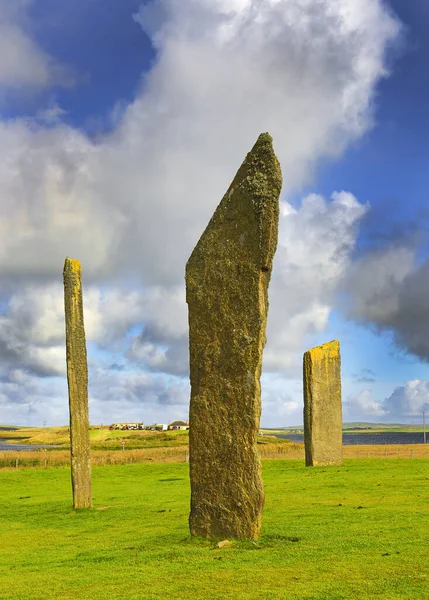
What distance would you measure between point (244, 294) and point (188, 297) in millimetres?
1187

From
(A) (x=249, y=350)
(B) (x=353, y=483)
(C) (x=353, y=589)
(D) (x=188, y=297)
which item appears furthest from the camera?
(B) (x=353, y=483)

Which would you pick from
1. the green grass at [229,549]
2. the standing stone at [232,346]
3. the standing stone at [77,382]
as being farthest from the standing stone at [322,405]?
the standing stone at [232,346]

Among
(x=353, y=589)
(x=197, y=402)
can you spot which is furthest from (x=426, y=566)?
(x=197, y=402)

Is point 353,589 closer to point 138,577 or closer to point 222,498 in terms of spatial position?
point 138,577

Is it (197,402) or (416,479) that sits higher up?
(197,402)

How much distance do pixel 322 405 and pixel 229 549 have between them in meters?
19.3

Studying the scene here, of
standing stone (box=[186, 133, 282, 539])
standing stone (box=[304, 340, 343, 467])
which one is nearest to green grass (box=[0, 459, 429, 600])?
standing stone (box=[186, 133, 282, 539])

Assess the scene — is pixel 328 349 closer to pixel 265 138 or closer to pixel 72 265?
pixel 72 265

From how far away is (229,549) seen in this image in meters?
11.5

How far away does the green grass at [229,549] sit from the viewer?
8.86m

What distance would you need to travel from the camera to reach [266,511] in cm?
1709

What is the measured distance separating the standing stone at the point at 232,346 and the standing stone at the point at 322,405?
18212 mm

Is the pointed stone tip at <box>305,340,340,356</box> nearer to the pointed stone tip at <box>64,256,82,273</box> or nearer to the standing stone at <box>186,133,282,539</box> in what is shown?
the pointed stone tip at <box>64,256,82,273</box>

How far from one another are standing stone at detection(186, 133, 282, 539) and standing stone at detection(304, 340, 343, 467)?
18.2 m
